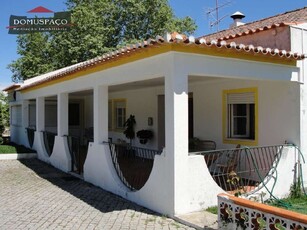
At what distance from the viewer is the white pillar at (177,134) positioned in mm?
6270

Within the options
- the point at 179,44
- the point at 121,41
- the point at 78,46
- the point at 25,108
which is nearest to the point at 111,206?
the point at 179,44

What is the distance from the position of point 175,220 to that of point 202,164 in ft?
3.90

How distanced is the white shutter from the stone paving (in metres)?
4.22

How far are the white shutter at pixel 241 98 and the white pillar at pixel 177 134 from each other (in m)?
3.54

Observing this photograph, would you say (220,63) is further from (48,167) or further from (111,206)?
(48,167)

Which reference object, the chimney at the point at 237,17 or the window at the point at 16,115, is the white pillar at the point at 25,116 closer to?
the window at the point at 16,115

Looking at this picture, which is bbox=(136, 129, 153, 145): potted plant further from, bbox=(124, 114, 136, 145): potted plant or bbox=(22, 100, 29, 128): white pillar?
bbox=(22, 100, 29, 128): white pillar

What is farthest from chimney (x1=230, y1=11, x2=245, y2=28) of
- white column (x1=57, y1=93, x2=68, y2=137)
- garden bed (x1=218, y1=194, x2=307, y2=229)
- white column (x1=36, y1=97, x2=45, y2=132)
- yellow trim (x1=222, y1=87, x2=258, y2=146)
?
garden bed (x1=218, y1=194, x2=307, y2=229)

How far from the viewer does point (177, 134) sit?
6.30m

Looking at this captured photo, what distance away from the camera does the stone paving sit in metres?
6.12

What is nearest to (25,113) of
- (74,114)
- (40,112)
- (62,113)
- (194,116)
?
(74,114)

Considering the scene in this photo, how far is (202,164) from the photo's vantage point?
6.68m

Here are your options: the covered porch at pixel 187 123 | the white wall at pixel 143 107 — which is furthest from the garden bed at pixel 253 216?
the white wall at pixel 143 107

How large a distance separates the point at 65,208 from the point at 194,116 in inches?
211
